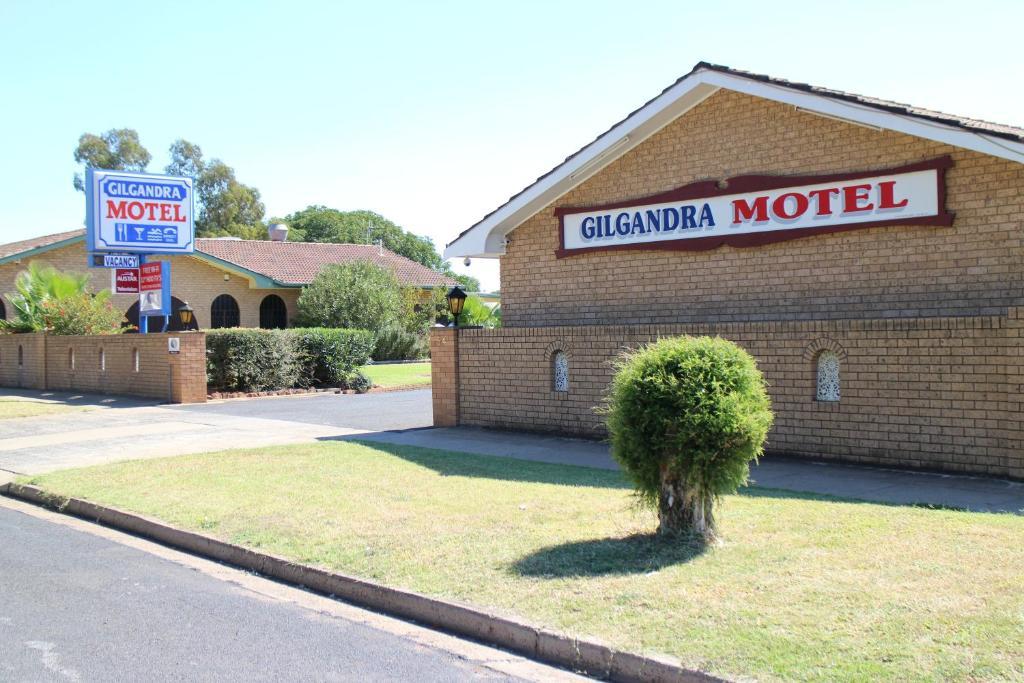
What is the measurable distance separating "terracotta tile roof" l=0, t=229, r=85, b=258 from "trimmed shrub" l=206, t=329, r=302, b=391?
15548 mm

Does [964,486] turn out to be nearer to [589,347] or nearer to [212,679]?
[589,347]

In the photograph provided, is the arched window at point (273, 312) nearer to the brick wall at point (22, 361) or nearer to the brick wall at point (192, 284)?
the brick wall at point (192, 284)

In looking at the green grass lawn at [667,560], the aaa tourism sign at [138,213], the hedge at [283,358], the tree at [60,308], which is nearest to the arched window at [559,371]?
the green grass lawn at [667,560]

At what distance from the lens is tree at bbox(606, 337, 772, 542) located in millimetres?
7113

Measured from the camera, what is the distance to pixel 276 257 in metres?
44.8

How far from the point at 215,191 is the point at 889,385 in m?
72.3

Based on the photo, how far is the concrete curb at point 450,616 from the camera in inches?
206

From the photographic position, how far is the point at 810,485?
33.4 feet

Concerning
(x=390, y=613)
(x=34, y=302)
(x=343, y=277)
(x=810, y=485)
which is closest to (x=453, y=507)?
(x=390, y=613)

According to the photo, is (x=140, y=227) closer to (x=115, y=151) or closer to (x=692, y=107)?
(x=692, y=107)

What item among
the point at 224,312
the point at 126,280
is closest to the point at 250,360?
the point at 126,280

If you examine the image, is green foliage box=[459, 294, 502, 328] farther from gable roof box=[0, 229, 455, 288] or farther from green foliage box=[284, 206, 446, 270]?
green foliage box=[284, 206, 446, 270]

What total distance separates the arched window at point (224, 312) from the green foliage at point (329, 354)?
46.1 feet

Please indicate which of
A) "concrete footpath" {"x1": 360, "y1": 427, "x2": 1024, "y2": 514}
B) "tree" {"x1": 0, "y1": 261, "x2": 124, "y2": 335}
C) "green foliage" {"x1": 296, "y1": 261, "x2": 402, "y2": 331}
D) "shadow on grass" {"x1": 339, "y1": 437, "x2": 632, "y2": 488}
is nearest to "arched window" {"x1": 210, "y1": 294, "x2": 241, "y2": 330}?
"green foliage" {"x1": 296, "y1": 261, "x2": 402, "y2": 331}
